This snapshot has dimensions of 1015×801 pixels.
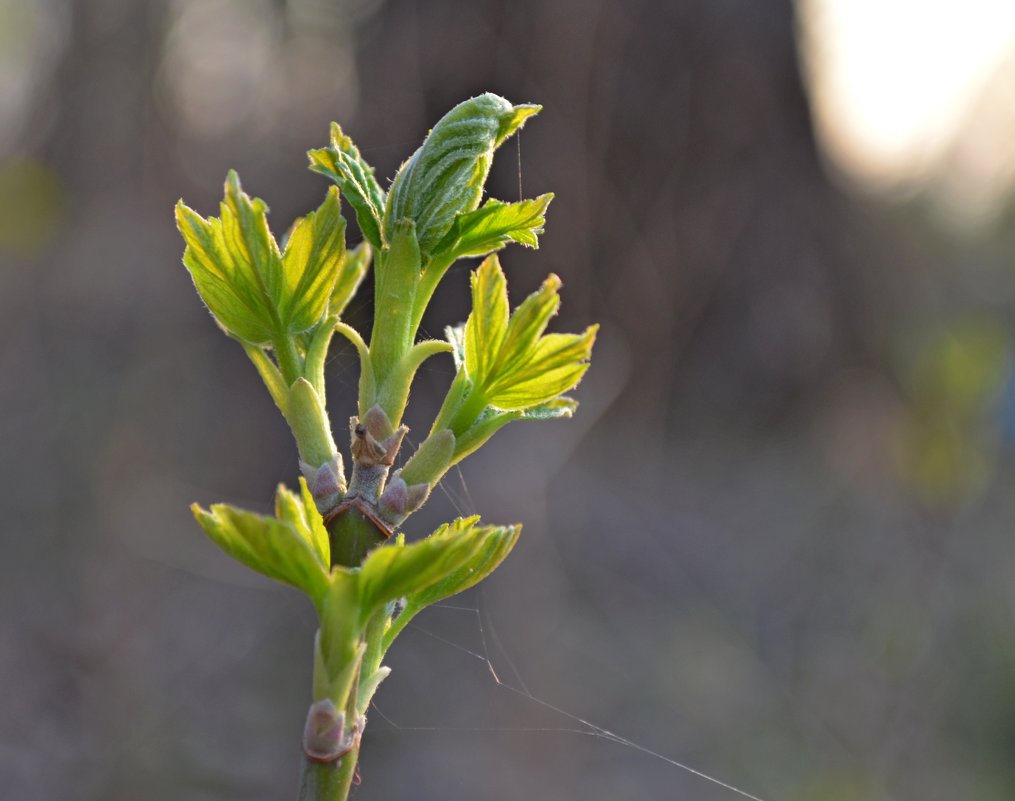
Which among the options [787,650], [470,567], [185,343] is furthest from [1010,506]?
[470,567]

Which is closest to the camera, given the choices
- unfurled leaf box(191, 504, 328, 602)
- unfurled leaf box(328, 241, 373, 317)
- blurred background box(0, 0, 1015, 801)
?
unfurled leaf box(191, 504, 328, 602)

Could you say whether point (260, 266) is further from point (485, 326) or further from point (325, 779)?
point (325, 779)

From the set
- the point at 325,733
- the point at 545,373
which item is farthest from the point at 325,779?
the point at 545,373

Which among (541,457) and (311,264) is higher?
(311,264)

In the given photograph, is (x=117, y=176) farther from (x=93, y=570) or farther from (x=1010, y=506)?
(x=1010, y=506)

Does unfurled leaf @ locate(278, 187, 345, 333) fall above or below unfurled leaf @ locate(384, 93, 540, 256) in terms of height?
below

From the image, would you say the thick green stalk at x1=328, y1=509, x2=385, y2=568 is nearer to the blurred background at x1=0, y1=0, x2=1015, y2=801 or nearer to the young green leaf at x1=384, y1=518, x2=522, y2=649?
the young green leaf at x1=384, y1=518, x2=522, y2=649

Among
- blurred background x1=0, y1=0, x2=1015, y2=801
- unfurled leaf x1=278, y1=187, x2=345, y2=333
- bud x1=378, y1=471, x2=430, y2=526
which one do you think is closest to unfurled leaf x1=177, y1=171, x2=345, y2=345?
unfurled leaf x1=278, y1=187, x2=345, y2=333
